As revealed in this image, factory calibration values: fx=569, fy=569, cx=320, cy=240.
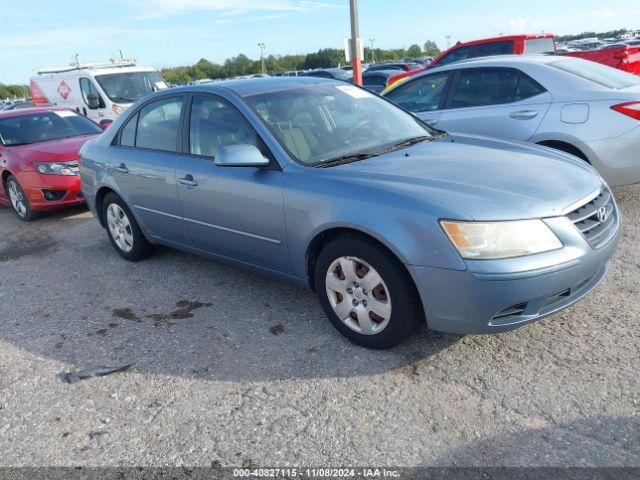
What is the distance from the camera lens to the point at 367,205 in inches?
121

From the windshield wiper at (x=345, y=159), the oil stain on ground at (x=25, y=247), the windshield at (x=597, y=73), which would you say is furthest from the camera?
the oil stain on ground at (x=25, y=247)

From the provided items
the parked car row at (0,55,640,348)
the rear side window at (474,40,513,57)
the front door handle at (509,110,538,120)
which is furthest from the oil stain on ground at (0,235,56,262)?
the rear side window at (474,40,513,57)

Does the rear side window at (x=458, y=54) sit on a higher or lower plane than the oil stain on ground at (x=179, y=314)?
higher

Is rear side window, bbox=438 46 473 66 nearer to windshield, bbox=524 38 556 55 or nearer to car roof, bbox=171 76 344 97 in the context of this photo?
windshield, bbox=524 38 556 55

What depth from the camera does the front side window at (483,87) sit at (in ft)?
19.0

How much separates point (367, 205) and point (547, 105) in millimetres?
3215

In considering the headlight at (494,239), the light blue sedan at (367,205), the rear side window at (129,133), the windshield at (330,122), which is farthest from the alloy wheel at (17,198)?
the headlight at (494,239)

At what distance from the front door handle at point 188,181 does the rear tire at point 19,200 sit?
4.10 metres

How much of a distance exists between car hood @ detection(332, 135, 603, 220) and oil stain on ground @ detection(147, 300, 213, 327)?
5.16ft

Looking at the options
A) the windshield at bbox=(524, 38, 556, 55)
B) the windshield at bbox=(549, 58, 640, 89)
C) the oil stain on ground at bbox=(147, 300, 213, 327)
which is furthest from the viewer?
the windshield at bbox=(524, 38, 556, 55)

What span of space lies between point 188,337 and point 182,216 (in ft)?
3.47

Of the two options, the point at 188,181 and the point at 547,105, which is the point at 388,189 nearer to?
the point at 188,181

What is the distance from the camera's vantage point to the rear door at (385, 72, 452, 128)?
6.34 m

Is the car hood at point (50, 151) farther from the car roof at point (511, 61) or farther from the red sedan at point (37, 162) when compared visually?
the car roof at point (511, 61)
